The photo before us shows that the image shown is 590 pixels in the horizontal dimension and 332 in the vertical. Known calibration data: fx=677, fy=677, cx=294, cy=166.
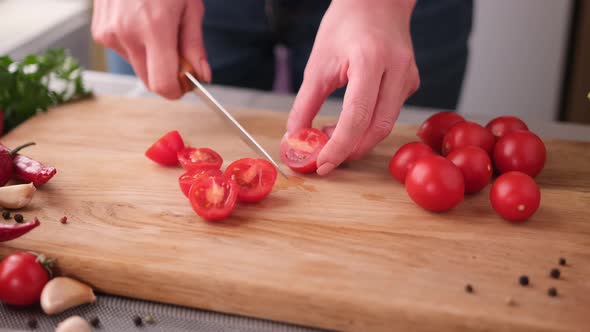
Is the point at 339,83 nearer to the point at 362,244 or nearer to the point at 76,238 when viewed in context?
the point at 362,244

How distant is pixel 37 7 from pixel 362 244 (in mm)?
2707

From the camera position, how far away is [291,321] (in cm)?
138

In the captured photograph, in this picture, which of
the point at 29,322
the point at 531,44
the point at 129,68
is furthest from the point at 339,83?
the point at 531,44

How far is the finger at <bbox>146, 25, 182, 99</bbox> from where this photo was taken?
6.22ft

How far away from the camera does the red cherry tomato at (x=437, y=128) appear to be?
1.93 metres

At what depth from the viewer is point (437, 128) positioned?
6.35 feet

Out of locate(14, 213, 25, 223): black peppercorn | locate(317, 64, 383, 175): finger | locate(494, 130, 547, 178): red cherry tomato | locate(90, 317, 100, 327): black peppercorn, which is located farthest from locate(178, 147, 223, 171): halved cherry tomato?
locate(494, 130, 547, 178): red cherry tomato

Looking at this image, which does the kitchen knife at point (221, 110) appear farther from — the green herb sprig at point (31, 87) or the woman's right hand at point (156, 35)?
the green herb sprig at point (31, 87)

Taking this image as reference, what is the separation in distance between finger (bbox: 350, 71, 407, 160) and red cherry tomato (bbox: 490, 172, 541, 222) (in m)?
0.32

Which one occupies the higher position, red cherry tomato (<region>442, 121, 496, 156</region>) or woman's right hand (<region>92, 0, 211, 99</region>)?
Result: woman's right hand (<region>92, 0, 211, 99</region>)

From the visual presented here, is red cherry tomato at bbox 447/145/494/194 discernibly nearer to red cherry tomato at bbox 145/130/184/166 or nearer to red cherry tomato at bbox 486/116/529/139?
red cherry tomato at bbox 486/116/529/139

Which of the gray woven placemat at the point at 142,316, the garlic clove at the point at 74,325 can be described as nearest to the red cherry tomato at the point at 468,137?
the gray woven placemat at the point at 142,316

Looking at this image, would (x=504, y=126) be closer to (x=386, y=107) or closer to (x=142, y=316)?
(x=386, y=107)

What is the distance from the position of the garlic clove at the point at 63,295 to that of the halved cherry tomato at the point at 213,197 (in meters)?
0.30
